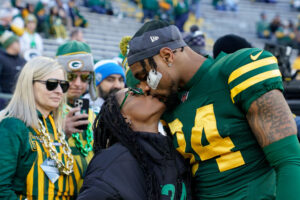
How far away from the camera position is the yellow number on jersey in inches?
76.8

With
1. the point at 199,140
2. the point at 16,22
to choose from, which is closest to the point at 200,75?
the point at 199,140

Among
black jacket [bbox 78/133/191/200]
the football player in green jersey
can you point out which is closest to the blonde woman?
black jacket [bbox 78/133/191/200]

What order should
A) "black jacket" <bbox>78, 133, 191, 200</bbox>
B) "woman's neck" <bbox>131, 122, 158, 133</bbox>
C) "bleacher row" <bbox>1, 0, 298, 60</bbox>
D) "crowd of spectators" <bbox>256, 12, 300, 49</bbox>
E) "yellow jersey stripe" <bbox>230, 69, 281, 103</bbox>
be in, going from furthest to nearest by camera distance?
"crowd of spectators" <bbox>256, 12, 300, 49</bbox> < "bleacher row" <bbox>1, 0, 298, 60</bbox> < "woman's neck" <bbox>131, 122, 158, 133</bbox> < "black jacket" <bbox>78, 133, 191, 200</bbox> < "yellow jersey stripe" <bbox>230, 69, 281, 103</bbox>

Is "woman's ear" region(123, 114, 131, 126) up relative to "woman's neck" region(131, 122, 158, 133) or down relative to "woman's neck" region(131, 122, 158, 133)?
up

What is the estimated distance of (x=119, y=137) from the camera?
2131mm

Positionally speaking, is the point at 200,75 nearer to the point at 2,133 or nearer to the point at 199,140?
the point at 199,140

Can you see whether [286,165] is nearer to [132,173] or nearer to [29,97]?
[132,173]

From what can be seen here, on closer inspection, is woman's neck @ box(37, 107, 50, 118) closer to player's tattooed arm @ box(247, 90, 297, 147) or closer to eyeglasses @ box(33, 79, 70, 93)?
eyeglasses @ box(33, 79, 70, 93)

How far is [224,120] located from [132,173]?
549mm

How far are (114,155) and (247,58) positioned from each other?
2.76 ft

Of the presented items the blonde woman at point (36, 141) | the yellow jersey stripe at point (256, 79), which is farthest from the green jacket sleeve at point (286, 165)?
the blonde woman at point (36, 141)

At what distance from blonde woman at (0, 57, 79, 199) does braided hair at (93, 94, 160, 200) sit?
62cm

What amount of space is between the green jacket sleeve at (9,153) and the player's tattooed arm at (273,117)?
1.63 meters

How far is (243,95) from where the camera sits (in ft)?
5.94
